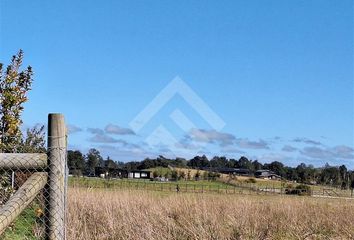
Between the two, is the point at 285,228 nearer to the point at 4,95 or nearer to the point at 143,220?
the point at 143,220

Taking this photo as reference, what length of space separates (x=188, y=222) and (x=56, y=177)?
203 inches

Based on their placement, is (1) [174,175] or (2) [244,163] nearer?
(1) [174,175]

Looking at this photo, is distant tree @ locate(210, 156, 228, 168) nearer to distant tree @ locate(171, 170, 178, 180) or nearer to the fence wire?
distant tree @ locate(171, 170, 178, 180)

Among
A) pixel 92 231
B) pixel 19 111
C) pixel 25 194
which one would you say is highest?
pixel 19 111

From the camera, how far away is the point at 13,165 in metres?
4.75

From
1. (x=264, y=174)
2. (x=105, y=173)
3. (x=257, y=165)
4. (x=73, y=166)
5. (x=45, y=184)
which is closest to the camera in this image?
(x=45, y=184)

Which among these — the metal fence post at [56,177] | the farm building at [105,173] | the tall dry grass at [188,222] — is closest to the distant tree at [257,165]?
the farm building at [105,173]

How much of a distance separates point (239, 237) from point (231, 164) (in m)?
160

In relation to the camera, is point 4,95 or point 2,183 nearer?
point 2,183

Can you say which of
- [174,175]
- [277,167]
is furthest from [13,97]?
[277,167]

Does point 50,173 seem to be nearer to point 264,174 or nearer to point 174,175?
point 174,175

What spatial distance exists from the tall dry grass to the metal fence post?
2.89 metres

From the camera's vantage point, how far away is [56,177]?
16.0 ft

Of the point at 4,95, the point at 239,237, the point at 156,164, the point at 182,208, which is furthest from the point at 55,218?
the point at 156,164
